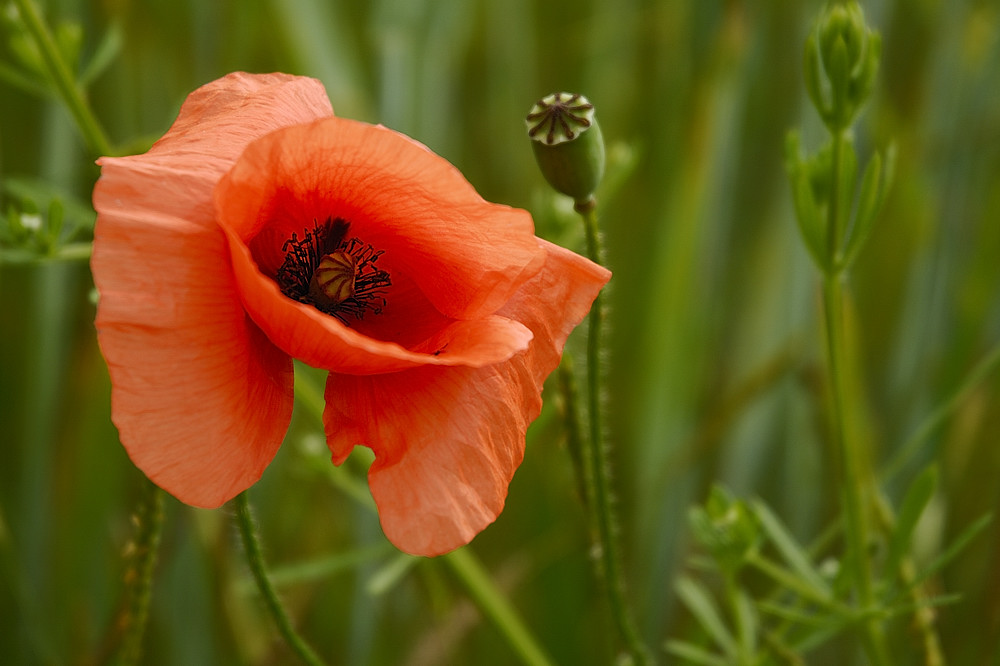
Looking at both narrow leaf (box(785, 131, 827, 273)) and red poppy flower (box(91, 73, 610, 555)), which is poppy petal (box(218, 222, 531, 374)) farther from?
narrow leaf (box(785, 131, 827, 273))

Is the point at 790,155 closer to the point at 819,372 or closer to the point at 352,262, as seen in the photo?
the point at 352,262

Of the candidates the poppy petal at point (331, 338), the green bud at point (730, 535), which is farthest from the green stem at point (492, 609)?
the poppy petal at point (331, 338)

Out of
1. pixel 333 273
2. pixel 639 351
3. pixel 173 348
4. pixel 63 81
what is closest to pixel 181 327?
pixel 173 348

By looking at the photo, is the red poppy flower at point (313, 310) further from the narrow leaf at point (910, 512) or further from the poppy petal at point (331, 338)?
the narrow leaf at point (910, 512)

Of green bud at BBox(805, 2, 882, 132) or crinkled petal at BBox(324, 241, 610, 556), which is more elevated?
green bud at BBox(805, 2, 882, 132)

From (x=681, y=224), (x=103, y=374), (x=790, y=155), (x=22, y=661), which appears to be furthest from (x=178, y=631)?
(x=790, y=155)

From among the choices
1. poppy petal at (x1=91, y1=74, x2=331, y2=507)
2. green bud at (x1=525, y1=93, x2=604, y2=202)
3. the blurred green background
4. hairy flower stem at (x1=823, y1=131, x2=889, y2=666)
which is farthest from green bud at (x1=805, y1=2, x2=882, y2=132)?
the blurred green background
